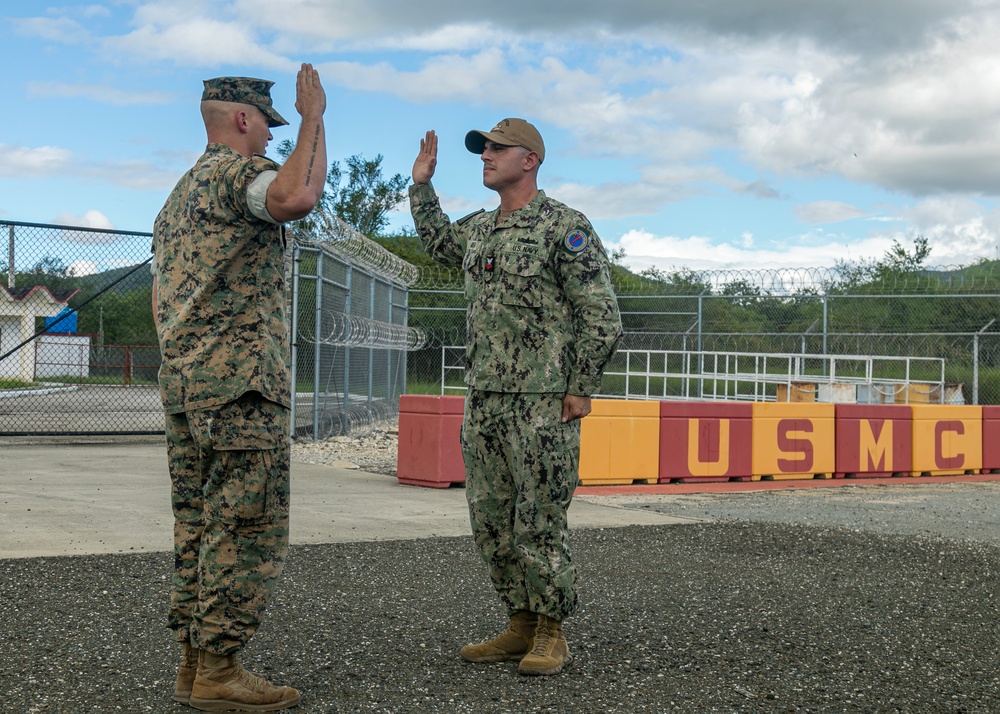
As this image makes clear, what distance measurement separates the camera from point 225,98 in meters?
3.24

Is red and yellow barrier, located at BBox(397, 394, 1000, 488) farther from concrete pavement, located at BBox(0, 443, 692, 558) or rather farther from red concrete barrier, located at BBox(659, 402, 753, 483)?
concrete pavement, located at BBox(0, 443, 692, 558)

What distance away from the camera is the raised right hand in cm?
410

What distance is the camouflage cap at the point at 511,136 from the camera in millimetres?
3920

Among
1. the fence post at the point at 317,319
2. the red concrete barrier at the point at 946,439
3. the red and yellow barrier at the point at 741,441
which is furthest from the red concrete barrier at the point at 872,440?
the fence post at the point at 317,319

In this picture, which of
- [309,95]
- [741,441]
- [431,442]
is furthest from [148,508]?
[741,441]

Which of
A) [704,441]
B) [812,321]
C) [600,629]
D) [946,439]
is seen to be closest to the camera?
[600,629]

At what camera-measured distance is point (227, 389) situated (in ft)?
9.97

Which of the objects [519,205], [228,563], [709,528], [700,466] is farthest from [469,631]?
[700,466]

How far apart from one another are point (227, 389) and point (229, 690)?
2.87 feet

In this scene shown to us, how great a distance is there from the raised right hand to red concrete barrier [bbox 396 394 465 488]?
487 cm

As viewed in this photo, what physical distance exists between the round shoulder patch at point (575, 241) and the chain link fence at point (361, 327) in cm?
660

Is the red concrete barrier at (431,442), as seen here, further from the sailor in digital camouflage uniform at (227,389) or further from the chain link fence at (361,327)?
the sailor in digital camouflage uniform at (227,389)

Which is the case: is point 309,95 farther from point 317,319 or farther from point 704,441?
point 317,319

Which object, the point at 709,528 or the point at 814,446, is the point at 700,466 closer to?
the point at 814,446
